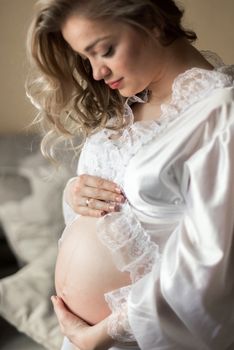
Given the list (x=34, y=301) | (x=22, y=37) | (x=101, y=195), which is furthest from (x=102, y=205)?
(x=22, y=37)

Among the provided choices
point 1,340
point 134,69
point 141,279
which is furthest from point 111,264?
point 1,340

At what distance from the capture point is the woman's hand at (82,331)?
0.93 m

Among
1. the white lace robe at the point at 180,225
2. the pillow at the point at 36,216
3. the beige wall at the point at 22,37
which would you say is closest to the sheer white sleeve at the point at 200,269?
the white lace robe at the point at 180,225

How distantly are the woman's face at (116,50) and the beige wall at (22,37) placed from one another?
0.67 meters

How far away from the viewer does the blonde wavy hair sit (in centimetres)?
88

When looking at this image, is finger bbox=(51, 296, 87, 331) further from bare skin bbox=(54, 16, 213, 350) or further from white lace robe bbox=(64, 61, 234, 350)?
white lace robe bbox=(64, 61, 234, 350)

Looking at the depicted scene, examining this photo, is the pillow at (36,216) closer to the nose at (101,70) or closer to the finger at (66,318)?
the finger at (66,318)

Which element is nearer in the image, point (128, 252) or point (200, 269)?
point (200, 269)

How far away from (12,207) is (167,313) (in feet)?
2.52

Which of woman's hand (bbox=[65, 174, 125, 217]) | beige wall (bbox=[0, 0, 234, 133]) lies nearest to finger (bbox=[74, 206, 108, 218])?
woman's hand (bbox=[65, 174, 125, 217])

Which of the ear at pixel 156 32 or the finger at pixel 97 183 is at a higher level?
the ear at pixel 156 32

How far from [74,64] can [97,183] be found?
0.79 ft

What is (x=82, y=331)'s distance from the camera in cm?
98

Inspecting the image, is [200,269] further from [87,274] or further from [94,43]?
[94,43]
